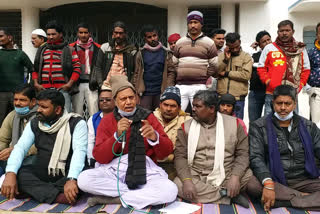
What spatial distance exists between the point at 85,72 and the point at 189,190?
2892mm

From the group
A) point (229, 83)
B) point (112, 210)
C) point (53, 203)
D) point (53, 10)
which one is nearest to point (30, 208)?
point (53, 203)

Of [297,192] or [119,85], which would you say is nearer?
[297,192]

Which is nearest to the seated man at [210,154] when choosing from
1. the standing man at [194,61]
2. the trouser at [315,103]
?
the standing man at [194,61]

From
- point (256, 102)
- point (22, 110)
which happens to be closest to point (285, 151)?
point (256, 102)

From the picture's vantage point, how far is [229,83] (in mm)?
5098

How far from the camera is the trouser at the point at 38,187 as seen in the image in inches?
135

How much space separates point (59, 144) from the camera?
143 inches

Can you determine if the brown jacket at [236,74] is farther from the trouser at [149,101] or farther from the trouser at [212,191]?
the trouser at [212,191]

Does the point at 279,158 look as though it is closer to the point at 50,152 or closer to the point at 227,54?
the point at 227,54

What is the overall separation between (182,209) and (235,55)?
271cm

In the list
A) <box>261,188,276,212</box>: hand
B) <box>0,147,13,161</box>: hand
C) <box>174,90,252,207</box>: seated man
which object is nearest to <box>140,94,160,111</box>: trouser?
<box>174,90,252,207</box>: seated man

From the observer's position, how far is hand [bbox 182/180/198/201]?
133 inches

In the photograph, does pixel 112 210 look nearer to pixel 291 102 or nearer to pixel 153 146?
pixel 153 146

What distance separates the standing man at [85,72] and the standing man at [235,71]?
76.5 inches
